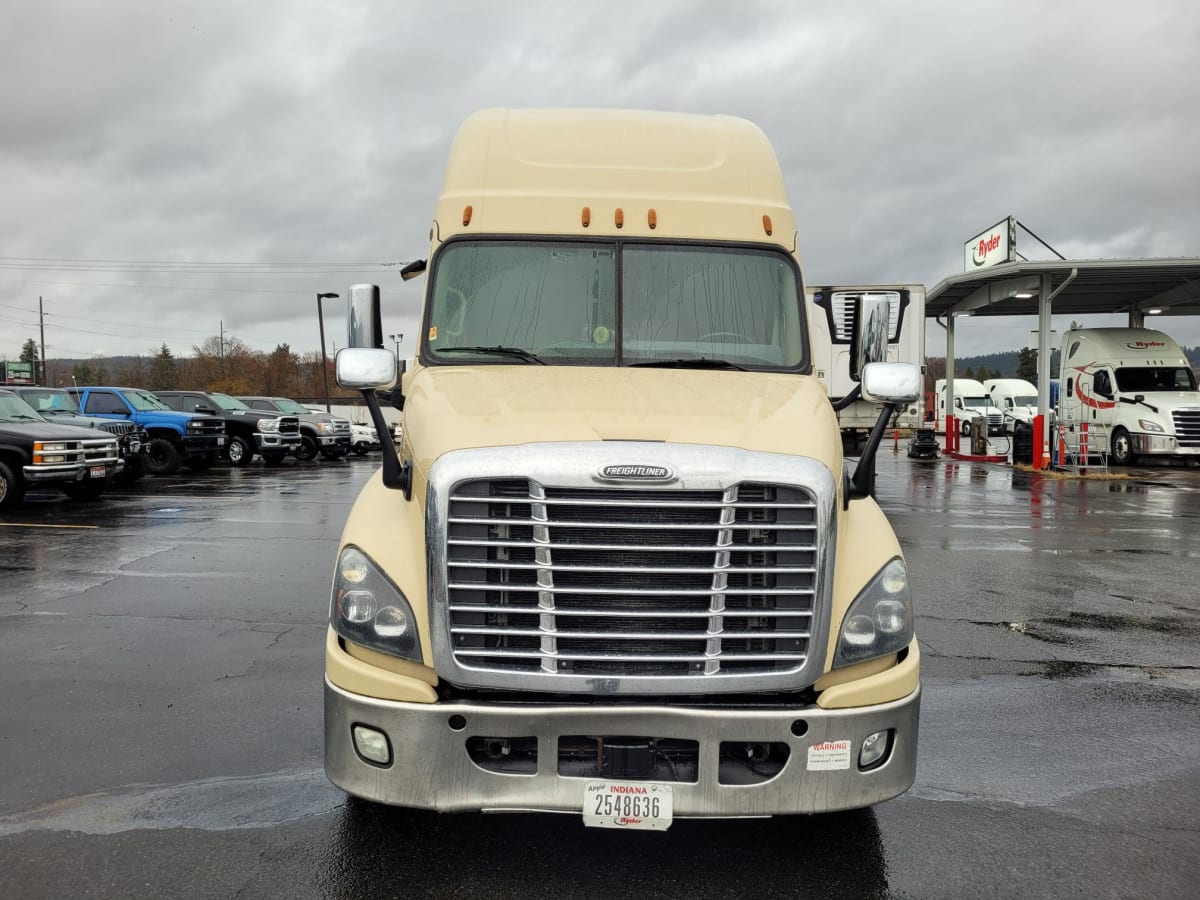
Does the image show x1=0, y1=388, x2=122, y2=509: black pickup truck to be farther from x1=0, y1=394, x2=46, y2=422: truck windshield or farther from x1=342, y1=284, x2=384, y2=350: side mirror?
x1=342, y1=284, x2=384, y2=350: side mirror

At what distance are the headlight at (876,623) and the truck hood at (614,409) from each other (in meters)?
0.46

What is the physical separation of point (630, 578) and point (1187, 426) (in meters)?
24.1

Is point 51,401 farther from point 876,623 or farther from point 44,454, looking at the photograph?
point 876,623

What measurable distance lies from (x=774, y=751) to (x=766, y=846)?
66cm

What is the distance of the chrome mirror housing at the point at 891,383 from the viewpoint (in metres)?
3.98

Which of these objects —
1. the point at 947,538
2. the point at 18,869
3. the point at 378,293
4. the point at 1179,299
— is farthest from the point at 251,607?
the point at 1179,299

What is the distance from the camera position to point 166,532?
11.5 m

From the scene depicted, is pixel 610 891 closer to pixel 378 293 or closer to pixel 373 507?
pixel 373 507

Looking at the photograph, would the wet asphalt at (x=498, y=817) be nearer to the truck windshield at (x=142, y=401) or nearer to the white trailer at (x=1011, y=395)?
the truck windshield at (x=142, y=401)

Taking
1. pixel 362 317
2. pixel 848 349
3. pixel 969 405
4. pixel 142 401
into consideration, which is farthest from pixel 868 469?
pixel 969 405

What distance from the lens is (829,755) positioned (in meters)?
3.01

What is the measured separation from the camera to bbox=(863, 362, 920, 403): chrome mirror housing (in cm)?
398

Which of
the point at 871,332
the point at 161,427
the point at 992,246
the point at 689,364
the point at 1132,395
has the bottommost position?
the point at 161,427

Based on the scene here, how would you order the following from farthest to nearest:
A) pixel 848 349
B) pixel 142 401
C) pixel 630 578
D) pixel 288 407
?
pixel 288 407, pixel 142 401, pixel 848 349, pixel 630 578
